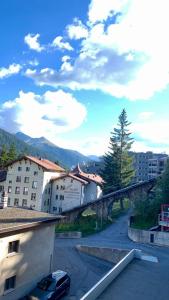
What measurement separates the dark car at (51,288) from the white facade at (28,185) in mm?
41962

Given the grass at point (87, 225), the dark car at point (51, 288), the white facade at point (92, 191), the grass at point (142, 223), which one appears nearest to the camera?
the dark car at point (51, 288)

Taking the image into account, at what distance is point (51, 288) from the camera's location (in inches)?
901

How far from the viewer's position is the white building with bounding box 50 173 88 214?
217 ft

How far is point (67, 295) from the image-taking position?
24.9 m

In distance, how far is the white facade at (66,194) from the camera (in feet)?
217

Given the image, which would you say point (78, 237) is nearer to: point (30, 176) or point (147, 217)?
point (147, 217)

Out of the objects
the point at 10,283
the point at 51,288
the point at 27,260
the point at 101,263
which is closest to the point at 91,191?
the point at 101,263

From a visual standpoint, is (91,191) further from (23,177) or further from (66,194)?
(23,177)

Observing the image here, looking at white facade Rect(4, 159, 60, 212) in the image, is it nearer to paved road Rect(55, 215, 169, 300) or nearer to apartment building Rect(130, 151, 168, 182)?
paved road Rect(55, 215, 169, 300)

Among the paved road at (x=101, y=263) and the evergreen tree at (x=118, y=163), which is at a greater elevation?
the evergreen tree at (x=118, y=163)

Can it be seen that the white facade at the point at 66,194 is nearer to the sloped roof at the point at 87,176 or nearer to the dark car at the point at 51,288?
the sloped roof at the point at 87,176

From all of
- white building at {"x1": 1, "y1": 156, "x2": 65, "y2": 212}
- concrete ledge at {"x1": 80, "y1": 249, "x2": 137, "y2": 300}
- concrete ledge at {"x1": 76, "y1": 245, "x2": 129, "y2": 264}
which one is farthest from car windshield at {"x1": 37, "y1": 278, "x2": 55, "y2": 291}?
white building at {"x1": 1, "y1": 156, "x2": 65, "y2": 212}

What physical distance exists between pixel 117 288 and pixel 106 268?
69.0 ft

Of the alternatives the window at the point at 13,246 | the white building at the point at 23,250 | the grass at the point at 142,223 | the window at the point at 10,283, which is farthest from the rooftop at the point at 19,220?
the grass at the point at 142,223
